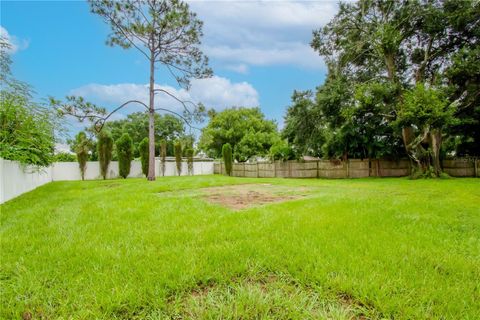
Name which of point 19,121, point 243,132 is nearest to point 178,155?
point 243,132

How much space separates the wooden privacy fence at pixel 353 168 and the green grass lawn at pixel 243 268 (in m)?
11.5

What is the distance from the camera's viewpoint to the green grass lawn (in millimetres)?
1481

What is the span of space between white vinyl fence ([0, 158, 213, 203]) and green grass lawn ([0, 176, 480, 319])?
3.03 meters

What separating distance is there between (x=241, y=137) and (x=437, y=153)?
1815 cm

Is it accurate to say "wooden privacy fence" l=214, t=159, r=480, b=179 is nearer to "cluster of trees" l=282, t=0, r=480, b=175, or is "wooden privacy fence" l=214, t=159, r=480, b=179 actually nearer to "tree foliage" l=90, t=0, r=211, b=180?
"cluster of trees" l=282, t=0, r=480, b=175

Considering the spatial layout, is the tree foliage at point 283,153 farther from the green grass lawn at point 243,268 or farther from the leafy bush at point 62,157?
the green grass lawn at point 243,268

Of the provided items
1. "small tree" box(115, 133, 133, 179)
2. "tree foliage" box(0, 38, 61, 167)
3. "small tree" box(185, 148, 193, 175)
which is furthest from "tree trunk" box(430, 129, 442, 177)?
"small tree" box(115, 133, 133, 179)

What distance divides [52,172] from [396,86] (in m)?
17.6

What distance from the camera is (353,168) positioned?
560 inches

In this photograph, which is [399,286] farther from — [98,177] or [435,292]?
[98,177]

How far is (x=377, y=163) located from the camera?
14000 millimetres

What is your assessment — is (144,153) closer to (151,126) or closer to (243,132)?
(151,126)

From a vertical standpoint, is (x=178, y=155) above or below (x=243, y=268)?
above

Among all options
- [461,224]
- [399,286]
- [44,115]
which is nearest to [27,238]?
[399,286]
